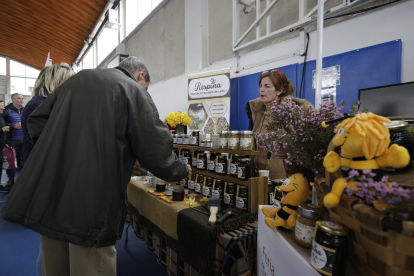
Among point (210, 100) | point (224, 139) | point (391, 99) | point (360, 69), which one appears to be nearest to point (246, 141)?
point (224, 139)

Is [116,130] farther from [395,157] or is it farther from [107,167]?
[395,157]

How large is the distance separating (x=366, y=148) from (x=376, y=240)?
7.1 inches

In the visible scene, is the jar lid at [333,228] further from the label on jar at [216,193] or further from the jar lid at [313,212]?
the label on jar at [216,193]

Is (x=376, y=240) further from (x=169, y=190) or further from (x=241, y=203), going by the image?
(x=169, y=190)

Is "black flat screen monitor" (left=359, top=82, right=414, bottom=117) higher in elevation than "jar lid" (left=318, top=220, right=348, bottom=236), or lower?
higher

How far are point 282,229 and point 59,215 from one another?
91cm

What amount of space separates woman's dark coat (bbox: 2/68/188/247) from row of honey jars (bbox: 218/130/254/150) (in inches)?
19.5

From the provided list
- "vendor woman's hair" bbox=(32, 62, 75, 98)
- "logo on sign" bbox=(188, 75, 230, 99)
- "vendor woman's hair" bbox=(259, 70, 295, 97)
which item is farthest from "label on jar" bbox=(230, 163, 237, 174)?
"logo on sign" bbox=(188, 75, 230, 99)

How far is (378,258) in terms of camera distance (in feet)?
1.47

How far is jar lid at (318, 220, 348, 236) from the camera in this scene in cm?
53

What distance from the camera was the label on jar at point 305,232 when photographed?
65cm

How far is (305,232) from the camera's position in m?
0.66

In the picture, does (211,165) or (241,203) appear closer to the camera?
(241,203)

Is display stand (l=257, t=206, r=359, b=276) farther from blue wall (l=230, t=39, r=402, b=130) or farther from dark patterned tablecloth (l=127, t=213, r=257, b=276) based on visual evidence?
blue wall (l=230, t=39, r=402, b=130)
